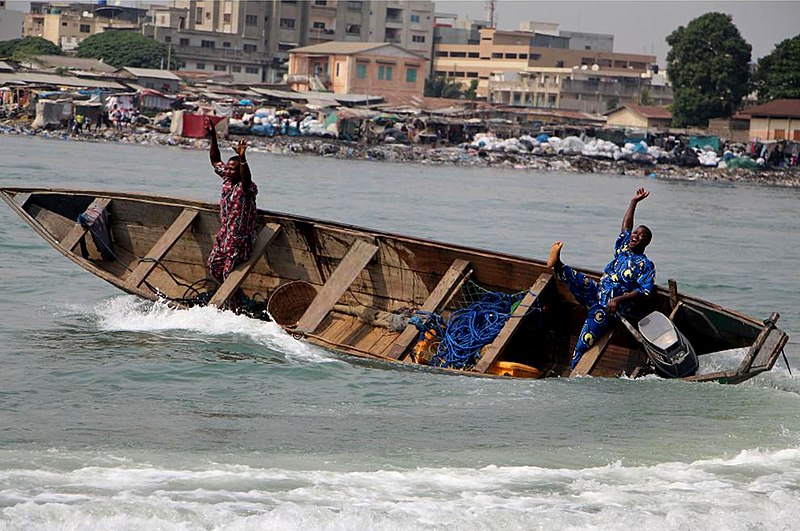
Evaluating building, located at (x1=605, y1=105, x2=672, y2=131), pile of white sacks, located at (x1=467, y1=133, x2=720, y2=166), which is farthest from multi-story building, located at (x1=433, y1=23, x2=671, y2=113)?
pile of white sacks, located at (x1=467, y1=133, x2=720, y2=166)

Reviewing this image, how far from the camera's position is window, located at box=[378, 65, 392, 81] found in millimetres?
80000

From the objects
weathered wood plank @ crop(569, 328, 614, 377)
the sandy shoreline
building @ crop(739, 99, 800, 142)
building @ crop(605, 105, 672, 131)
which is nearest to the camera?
weathered wood plank @ crop(569, 328, 614, 377)

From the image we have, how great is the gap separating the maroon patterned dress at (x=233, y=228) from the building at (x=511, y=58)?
83.4 meters

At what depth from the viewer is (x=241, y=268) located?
10570mm

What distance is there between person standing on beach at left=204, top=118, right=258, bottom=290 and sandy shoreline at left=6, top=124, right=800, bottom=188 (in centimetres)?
3855

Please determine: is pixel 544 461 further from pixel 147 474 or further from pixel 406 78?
pixel 406 78

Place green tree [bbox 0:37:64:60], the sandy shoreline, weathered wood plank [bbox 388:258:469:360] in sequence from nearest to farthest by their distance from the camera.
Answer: weathered wood plank [bbox 388:258:469:360] < the sandy shoreline < green tree [bbox 0:37:64:60]

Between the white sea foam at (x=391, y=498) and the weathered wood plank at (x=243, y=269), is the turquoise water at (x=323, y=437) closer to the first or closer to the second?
the white sea foam at (x=391, y=498)

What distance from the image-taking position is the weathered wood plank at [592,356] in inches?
354

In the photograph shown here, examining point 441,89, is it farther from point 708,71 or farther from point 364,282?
point 364,282

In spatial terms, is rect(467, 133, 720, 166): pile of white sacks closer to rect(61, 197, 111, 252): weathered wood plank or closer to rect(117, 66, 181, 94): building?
rect(117, 66, 181, 94): building

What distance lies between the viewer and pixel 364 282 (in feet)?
34.6

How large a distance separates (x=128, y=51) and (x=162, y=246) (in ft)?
233

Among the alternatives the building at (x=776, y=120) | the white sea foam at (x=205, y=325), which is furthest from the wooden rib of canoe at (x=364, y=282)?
the building at (x=776, y=120)
